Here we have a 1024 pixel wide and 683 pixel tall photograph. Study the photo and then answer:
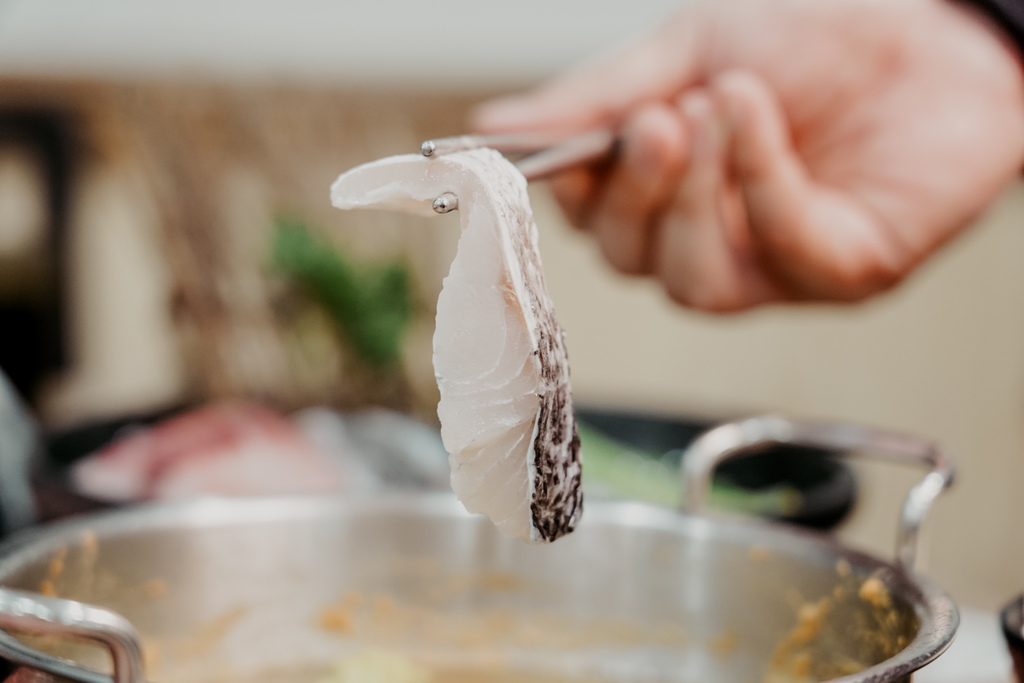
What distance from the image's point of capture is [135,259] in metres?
2.57

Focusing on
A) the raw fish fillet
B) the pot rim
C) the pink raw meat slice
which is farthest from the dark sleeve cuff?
the pink raw meat slice

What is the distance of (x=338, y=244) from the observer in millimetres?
1850

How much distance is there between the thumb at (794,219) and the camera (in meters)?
0.93

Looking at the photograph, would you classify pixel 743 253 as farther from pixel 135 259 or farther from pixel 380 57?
pixel 135 259

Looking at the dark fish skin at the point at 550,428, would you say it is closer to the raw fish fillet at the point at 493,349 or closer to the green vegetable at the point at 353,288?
the raw fish fillet at the point at 493,349

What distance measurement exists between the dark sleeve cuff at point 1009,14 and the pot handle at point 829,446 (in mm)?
484

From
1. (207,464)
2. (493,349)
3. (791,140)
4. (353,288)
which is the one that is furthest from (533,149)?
(353,288)

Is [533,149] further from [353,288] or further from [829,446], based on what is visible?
[353,288]

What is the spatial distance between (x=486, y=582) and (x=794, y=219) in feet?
1.59

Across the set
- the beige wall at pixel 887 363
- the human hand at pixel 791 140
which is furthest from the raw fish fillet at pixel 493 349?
the beige wall at pixel 887 363

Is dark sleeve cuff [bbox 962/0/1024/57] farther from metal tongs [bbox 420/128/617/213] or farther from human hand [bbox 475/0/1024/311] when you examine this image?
metal tongs [bbox 420/128/617/213]

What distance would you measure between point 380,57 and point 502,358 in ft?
6.98

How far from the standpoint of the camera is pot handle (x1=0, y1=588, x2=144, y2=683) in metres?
0.43

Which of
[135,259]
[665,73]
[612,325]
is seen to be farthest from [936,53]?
[135,259]
